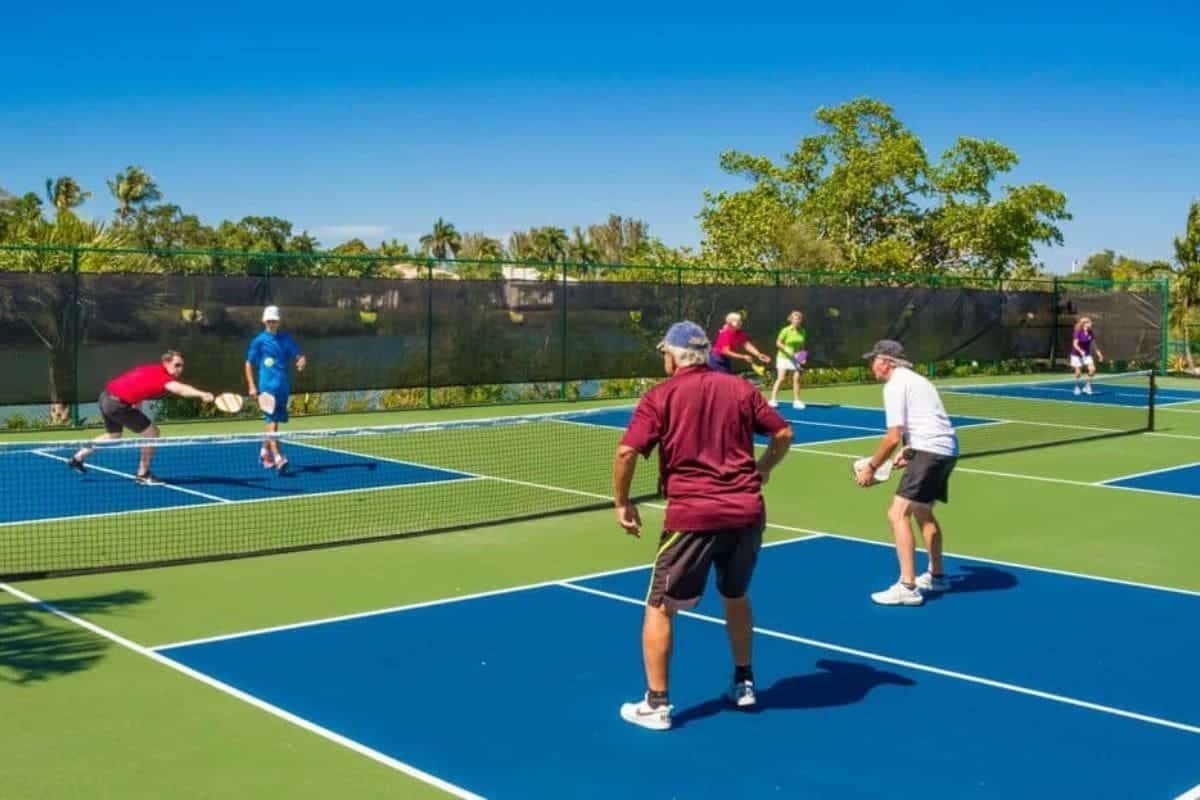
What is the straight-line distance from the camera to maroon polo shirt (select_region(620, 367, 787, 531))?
647 cm

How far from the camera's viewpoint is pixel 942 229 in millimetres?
51688

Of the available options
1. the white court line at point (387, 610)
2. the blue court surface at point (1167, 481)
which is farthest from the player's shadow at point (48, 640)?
the blue court surface at point (1167, 481)

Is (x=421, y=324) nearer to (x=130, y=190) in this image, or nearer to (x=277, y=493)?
(x=277, y=493)

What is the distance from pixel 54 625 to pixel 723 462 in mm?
4614

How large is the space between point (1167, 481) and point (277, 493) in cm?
991

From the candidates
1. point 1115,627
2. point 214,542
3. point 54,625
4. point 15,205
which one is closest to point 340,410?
point 214,542

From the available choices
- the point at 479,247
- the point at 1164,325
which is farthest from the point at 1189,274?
the point at 479,247

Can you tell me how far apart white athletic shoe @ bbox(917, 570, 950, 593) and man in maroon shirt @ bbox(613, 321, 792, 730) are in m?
3.48

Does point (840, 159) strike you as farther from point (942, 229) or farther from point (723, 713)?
point (723, 713)

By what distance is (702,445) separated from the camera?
21.4 feet

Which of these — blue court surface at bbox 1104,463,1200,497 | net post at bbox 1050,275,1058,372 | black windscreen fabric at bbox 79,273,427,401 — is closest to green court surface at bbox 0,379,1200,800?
blue court surface at bbox 1104,463,1200,497

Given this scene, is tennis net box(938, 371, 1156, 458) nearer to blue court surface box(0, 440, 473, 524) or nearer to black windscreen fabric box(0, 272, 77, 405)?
blue court surface box(0, 440, 473, 524)

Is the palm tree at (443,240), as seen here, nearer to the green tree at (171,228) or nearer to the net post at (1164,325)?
the green tree at (171,228)

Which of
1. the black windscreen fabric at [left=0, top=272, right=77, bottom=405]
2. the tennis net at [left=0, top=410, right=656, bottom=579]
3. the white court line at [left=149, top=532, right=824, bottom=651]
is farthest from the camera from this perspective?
the black windscreen fabric at [left=0, top=272, right=77, bottom=405]
